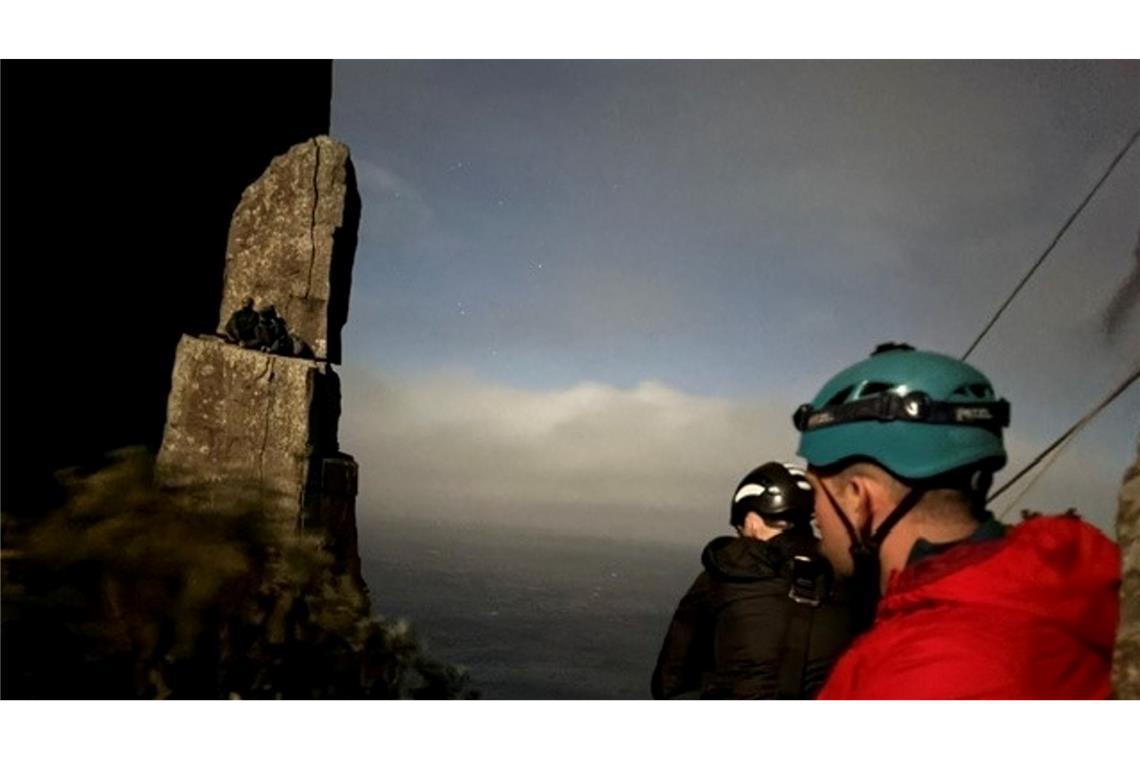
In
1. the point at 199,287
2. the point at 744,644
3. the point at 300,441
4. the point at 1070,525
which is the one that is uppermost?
the point at 199,287

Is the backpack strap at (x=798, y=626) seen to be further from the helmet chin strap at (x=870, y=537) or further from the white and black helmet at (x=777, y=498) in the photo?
the helmet chin strap at (x=870, y=537)

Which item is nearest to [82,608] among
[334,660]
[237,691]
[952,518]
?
[237,691]

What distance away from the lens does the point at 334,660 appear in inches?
167

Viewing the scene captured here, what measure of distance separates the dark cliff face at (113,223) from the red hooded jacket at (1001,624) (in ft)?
12.7

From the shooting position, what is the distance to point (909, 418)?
1.68m

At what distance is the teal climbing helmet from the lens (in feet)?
5.38

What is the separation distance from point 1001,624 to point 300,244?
534cm

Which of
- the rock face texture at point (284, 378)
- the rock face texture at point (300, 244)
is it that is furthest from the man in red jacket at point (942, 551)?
the rock face texture at point (300, 244)

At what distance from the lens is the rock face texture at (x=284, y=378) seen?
17.4ft

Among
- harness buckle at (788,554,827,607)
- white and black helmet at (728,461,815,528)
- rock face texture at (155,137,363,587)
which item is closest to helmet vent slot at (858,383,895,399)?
harness buckle at (788,554,827,607)

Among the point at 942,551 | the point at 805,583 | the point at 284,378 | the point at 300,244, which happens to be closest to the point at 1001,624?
the point at 942,551

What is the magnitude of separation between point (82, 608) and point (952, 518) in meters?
3.07

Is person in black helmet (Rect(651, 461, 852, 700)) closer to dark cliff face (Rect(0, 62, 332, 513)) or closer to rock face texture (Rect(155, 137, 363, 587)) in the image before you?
rock face texture (Rect(155, 137, 363, 587))
